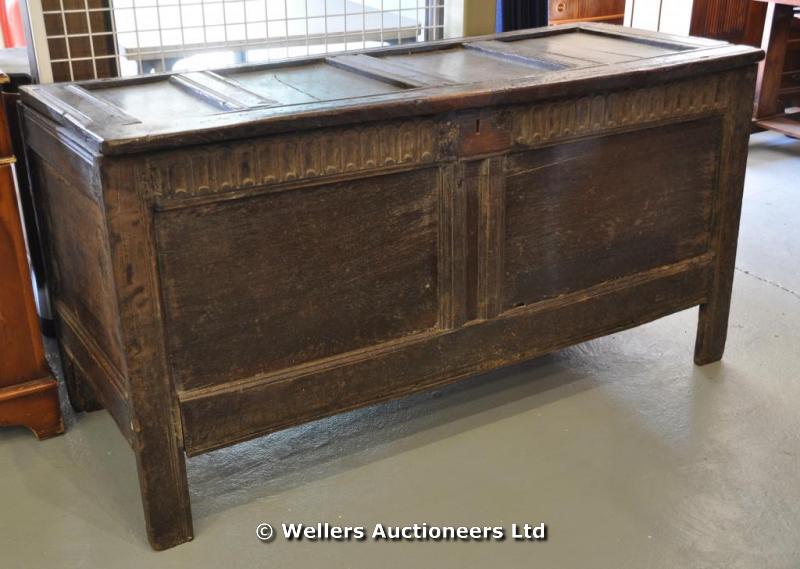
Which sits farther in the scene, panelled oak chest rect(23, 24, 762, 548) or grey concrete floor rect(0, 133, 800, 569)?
grey concrete floor rect(0, 133, 800, 569)

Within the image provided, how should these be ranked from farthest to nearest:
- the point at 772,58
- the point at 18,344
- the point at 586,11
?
the point at 586,11
the point at 772,58
the point at 18,344

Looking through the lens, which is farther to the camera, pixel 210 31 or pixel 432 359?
pixel 210 31

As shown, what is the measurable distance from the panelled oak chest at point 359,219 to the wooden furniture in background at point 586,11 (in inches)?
101

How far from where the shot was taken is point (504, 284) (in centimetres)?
239

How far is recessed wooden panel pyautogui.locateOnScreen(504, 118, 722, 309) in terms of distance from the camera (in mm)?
2355

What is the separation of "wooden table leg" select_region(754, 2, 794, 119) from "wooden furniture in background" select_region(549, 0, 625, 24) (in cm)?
81

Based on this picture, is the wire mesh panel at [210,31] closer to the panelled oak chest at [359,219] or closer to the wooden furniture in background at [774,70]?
the panelled oak chest at [359,219]

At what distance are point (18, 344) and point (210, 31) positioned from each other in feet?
3.38

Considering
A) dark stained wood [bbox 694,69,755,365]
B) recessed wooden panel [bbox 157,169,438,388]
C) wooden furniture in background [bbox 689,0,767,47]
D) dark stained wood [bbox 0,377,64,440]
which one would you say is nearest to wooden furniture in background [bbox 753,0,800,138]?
wooden furniture in background [bbox 689,0,767,47]

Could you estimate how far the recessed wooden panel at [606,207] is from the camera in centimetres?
236

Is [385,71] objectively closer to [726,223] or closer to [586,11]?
[726,223]

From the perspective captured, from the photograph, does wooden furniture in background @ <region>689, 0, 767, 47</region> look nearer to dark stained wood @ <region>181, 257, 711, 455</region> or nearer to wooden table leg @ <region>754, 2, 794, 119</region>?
wooden table leg @ <region>754, 2, 794, 119</region>

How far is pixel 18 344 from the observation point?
2.46 meters

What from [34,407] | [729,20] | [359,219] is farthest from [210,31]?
[729,20]
